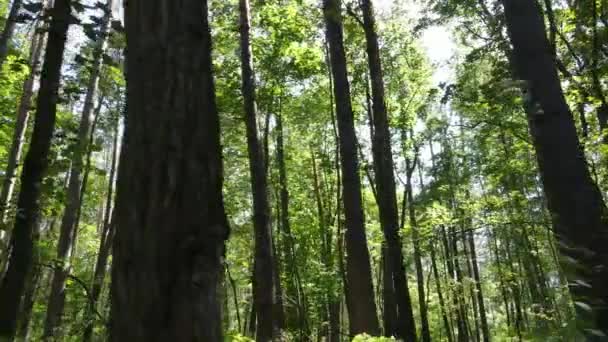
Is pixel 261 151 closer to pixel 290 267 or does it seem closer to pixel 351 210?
pixel 351 210

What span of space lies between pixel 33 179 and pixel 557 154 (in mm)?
4139

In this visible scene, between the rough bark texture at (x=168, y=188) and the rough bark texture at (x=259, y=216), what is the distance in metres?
6.99

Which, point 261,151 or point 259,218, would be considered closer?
point 259,218

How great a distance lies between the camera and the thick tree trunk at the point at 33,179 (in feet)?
11.5

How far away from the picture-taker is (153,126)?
1884mm

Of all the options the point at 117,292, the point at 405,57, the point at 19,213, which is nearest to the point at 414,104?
the point at 405,57

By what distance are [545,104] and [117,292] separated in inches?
139

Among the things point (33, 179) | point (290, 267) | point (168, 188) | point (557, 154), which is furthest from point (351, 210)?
point (290, 267)

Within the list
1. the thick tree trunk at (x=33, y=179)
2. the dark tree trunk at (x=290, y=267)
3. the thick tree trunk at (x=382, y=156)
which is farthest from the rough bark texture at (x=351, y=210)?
the dark tree trunk at (x=290, y=267)

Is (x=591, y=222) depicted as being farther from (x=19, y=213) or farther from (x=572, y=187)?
(x=19, y=213)

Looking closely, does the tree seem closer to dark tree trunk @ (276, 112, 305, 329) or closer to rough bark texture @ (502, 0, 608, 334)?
rough bark texture @ (502, 0, 608, 334)

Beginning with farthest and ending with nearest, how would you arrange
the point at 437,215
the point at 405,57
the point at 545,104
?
1. the point at 405,57
2. the point at 437,215
3. the point at 545,104

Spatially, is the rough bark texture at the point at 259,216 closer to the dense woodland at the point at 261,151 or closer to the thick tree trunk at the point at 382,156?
the dense woodland at the point at 261,151

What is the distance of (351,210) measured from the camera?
859 cm
